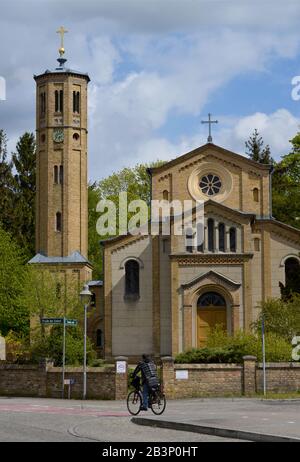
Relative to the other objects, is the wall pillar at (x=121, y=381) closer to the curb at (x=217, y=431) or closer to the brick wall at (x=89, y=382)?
the brick wall at (x=89, y=382)

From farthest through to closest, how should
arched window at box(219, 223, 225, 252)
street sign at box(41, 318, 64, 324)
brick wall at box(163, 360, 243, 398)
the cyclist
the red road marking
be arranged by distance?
arched window at box(219, 223, 225, 252) < brick wall at box(163, 360, 243, 398) < street sign at box(41, 318, 64, 324) < the red road marking < the cyclist

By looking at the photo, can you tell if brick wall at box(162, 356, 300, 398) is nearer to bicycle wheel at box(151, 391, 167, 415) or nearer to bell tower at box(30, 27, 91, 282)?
bicycle wheel at box(151, 391, 167, 415)

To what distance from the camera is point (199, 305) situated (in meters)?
54.5

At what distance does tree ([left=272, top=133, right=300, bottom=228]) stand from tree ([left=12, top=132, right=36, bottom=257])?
65.3 ft

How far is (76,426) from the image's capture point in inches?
873

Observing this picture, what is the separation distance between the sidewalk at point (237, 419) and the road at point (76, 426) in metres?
0.35

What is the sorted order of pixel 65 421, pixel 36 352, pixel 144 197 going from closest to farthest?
pixel 65 421 → pixel 36 352 → pixel 144 197

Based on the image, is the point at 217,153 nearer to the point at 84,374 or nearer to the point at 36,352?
the point at 36,352

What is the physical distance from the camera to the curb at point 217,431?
18.2 metres

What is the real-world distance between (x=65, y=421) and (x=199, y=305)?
30.4 m

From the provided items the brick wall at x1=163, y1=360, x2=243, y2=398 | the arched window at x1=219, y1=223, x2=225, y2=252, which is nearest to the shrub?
the brick wall at x1=163, y1=360, x2=243, y2=398

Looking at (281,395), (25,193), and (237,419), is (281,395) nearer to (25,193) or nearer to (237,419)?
(237,419)

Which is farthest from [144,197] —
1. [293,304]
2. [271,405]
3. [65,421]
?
[65,421]

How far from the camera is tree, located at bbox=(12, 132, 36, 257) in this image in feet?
253
